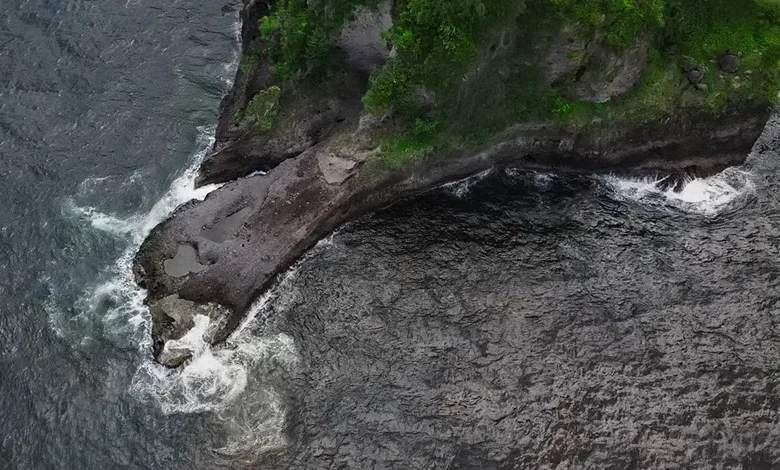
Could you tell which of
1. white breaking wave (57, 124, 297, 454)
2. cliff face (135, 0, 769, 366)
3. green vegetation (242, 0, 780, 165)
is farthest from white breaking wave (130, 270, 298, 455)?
green vegetation (242, 0, 780, 165)

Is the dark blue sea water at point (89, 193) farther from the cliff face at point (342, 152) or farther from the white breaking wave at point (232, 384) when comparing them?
the cliff face at point (342, 152)

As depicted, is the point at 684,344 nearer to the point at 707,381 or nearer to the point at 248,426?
the point at 707,381

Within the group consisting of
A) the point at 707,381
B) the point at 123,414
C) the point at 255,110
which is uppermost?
the point at 255,110

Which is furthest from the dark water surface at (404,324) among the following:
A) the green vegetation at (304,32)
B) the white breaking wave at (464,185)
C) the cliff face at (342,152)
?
the green vegetation at (304,32)

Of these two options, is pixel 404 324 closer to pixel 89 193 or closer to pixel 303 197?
pixel 303 197

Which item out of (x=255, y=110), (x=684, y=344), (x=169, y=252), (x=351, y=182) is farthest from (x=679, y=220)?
(x=169, y=252)

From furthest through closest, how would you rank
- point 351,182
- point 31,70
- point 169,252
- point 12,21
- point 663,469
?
point 12,21 → point 31,70 → point 351,182 → point 169,252 → point 663,469

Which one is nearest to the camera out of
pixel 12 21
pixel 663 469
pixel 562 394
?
pixel 663 469
